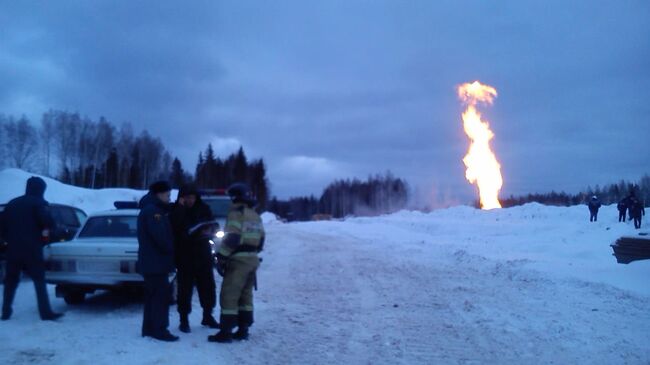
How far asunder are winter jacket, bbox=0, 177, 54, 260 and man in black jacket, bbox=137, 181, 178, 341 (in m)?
2.11

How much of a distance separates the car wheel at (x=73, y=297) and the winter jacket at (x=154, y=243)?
11.3 feet

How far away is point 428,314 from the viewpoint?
30.4 ft

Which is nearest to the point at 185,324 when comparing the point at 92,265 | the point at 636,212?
the point at 92,265

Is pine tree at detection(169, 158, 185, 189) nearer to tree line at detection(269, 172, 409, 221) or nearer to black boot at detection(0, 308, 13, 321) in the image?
tree line at detection(269, 172, 409, 221)

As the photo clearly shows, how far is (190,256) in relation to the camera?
7.78 meters

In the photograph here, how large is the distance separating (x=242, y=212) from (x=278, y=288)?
5.18 meters

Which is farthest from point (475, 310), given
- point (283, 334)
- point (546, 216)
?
point (546, 216)

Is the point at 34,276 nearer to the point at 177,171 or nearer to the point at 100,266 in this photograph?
the point at 100,266

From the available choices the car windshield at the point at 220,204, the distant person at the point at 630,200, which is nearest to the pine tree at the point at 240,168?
the distant person at the point at 630,200

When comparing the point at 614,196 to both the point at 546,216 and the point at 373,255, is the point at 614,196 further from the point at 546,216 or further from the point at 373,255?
the point at 373,255

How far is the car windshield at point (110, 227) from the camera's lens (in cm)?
1061

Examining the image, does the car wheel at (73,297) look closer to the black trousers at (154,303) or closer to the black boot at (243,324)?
the black trousers at (154,303)

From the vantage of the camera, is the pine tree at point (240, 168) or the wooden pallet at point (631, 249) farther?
the pine tree at point (240, 168)

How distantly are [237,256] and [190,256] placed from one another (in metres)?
0.96
